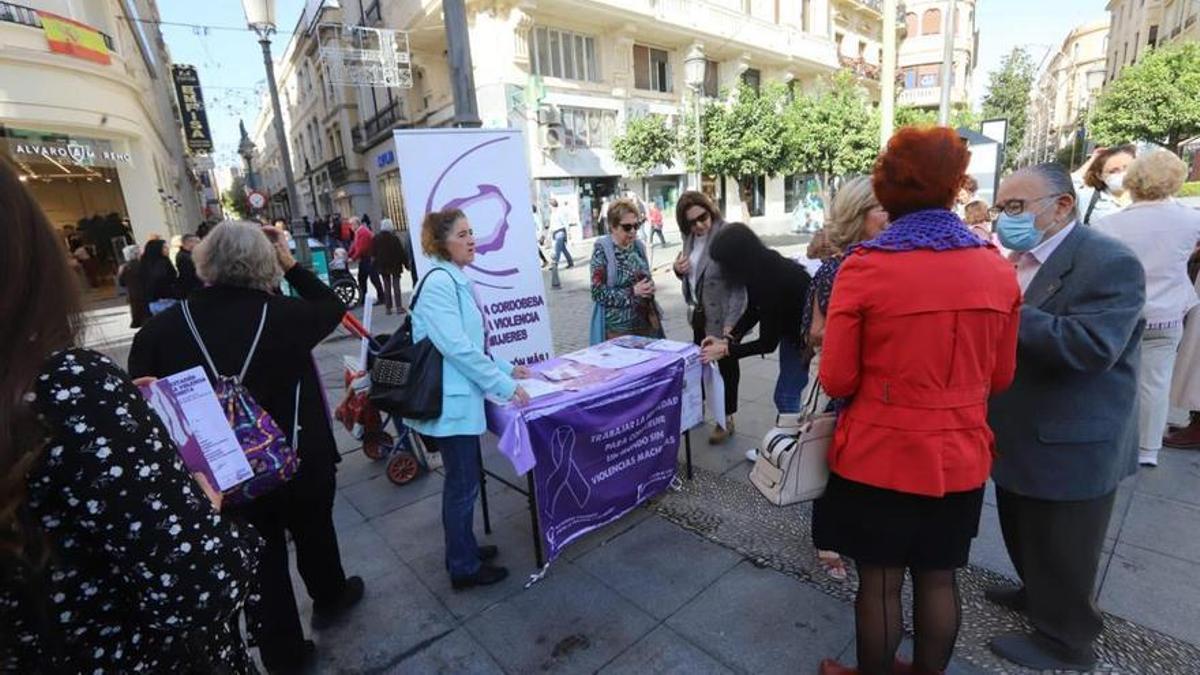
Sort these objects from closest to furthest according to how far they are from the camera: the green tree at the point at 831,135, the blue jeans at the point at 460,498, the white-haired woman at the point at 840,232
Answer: the white-haired woman at the point at 840,232, the blue jeans at the point at 460,498, the green tree at the point at 831,135

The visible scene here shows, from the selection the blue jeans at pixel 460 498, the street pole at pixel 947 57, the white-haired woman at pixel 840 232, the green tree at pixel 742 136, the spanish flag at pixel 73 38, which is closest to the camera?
the white-haired woman at pixel 840 232

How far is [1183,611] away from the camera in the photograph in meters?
2.27

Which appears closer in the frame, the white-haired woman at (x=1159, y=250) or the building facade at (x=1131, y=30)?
the white-haired woman at (x=1159, y=250)

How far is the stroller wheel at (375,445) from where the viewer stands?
4.24 meters

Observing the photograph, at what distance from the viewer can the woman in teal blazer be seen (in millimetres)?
2389

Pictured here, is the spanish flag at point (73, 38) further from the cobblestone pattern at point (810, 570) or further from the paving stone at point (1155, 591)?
the paving stone at point (1155, 591)

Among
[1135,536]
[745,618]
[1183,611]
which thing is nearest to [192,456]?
[745,618]

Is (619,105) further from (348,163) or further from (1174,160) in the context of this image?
(1174,160)

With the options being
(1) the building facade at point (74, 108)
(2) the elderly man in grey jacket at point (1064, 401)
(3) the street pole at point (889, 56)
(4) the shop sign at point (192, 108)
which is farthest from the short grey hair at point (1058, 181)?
(4) the shop sign at point (192, 108)

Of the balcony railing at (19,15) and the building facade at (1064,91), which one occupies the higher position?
the building facade at (1064,91)

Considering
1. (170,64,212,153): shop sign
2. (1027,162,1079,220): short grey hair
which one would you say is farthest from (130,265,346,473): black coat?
(170,64,212,153): shop sign

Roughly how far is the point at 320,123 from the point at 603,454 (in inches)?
1492

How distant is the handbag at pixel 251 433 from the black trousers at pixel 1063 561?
2628 mm

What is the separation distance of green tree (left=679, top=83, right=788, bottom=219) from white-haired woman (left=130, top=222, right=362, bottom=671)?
16.1 meters
